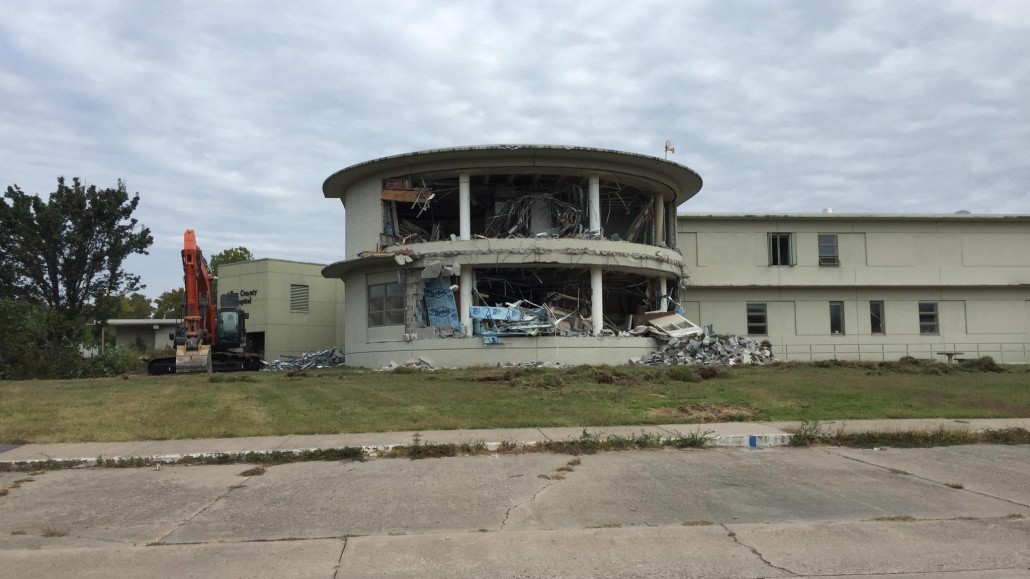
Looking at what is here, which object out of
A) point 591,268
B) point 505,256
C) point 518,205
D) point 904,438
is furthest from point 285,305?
point 904,438

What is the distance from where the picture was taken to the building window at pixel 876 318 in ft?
120

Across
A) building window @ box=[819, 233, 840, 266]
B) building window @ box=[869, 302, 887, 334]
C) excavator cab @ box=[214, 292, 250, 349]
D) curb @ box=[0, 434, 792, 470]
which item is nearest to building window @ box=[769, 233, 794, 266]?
building window @ box=[819, 233, 840, 266]

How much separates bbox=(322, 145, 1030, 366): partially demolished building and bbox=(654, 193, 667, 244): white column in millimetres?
57

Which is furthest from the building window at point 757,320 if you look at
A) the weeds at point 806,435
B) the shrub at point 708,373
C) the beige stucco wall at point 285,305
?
the weeds at point 806,435

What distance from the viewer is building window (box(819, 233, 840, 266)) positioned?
3638 cm

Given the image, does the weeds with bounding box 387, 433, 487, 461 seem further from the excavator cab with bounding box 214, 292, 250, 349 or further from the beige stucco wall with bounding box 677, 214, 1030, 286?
the beige stucco wall with bounding box 677, 214, 1030, 286

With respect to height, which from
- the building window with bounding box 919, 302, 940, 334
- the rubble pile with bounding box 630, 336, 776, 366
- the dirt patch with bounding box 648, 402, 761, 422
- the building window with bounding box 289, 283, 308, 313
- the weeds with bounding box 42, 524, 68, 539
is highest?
the building window with bounding box 289, 283, 308, 313

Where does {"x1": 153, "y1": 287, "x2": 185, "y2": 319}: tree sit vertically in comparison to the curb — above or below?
above

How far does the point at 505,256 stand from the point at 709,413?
608 inches

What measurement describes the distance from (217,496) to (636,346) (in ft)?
73.2

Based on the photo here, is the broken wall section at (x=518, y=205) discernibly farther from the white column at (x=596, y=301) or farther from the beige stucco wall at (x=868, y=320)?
the beige stucco wall at (x=868, y=320)

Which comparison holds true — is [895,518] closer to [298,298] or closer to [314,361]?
[314,361]

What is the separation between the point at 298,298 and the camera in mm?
41375

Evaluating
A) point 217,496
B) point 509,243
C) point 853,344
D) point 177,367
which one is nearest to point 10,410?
point 217,496
